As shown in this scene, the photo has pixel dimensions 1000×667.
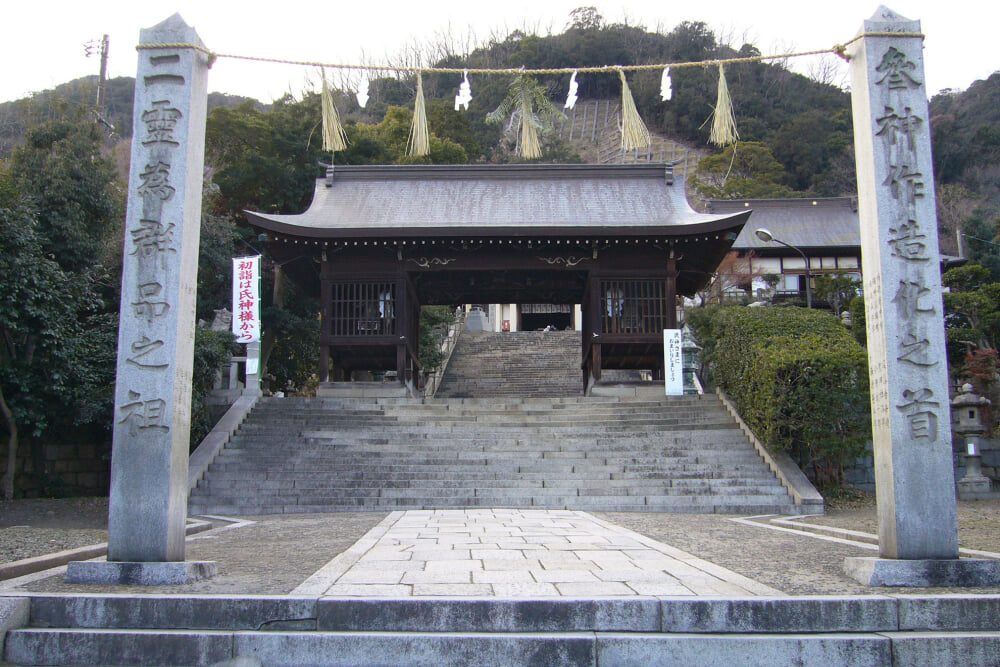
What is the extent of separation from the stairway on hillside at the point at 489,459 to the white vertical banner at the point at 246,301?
1499 mm

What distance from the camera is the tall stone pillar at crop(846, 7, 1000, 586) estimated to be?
14.6 ft

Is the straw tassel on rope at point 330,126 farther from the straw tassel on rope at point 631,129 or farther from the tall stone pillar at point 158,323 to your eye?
the straw tassel on rope at point 631,129

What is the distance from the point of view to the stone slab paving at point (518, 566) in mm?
4012

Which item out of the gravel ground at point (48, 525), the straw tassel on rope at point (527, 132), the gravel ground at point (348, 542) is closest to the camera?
the gravel ground at point (348, 542)

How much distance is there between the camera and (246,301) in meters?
14.0

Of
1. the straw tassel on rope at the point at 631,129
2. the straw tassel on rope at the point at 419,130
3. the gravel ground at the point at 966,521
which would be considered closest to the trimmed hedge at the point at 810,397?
the gravel ground at the point at 966,521

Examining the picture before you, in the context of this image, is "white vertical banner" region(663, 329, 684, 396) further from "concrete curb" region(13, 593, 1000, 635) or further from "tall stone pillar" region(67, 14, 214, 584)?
"tall stone pillar" region(67, 14, 214, 584)

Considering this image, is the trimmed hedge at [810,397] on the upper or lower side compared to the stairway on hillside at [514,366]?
A: lower

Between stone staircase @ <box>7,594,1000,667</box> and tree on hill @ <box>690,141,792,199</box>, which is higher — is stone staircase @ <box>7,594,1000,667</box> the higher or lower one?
the lower one

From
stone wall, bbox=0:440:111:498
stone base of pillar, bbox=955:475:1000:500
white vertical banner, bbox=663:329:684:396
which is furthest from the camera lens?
white vertical banner, bbox=663:329:684:396

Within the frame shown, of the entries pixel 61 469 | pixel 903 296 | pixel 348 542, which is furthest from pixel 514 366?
pixel 903 296

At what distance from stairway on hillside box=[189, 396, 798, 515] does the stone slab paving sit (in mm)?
3022

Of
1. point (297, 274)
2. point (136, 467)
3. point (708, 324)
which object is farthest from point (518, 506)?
point (297, 274)

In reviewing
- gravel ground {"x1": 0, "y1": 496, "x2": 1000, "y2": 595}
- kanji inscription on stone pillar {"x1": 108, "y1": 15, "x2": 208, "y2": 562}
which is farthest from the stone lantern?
kanji inscription on stone pillar {"x1": 108, "y1": 15, "x2": 208, "y2": 562}
